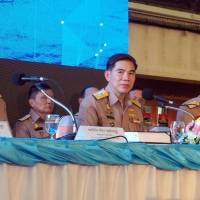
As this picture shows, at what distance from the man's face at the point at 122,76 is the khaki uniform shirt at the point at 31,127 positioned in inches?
23.0

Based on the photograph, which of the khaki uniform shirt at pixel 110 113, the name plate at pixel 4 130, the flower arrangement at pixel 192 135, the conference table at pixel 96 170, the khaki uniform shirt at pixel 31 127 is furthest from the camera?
the khaki uniform shirt at pixel 31 127

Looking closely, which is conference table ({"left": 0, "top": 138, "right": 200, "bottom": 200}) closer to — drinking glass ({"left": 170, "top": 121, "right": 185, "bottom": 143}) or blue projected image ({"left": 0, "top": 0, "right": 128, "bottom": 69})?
drinking glass ({"left": 170, "top": 121, "right": 185, "bottom": 143})

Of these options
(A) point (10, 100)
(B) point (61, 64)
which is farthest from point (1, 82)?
(B) point (61, 64)

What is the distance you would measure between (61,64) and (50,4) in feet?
1.54

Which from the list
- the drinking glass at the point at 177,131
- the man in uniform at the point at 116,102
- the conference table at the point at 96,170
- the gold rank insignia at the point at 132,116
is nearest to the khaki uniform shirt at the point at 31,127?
the man in uniform at the point at 116,102

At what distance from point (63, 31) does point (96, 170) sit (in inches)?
95.5

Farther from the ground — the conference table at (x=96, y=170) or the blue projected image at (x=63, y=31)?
the blue projected image at (x=63, y=31)

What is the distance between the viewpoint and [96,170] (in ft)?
4.08

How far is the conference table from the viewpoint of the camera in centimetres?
113

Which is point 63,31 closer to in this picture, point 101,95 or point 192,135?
point 101,95

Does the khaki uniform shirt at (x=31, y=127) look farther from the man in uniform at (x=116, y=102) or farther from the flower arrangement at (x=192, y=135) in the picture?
the flower arrangement at (x=192, y=135)

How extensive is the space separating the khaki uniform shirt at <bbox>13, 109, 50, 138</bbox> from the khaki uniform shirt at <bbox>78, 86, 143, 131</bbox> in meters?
0.45

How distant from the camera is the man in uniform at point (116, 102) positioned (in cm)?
262

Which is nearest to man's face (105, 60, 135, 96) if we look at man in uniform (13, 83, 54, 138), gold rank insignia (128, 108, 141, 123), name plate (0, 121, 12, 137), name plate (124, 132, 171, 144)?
gold rank insignia (128, 108, 141, 123)
